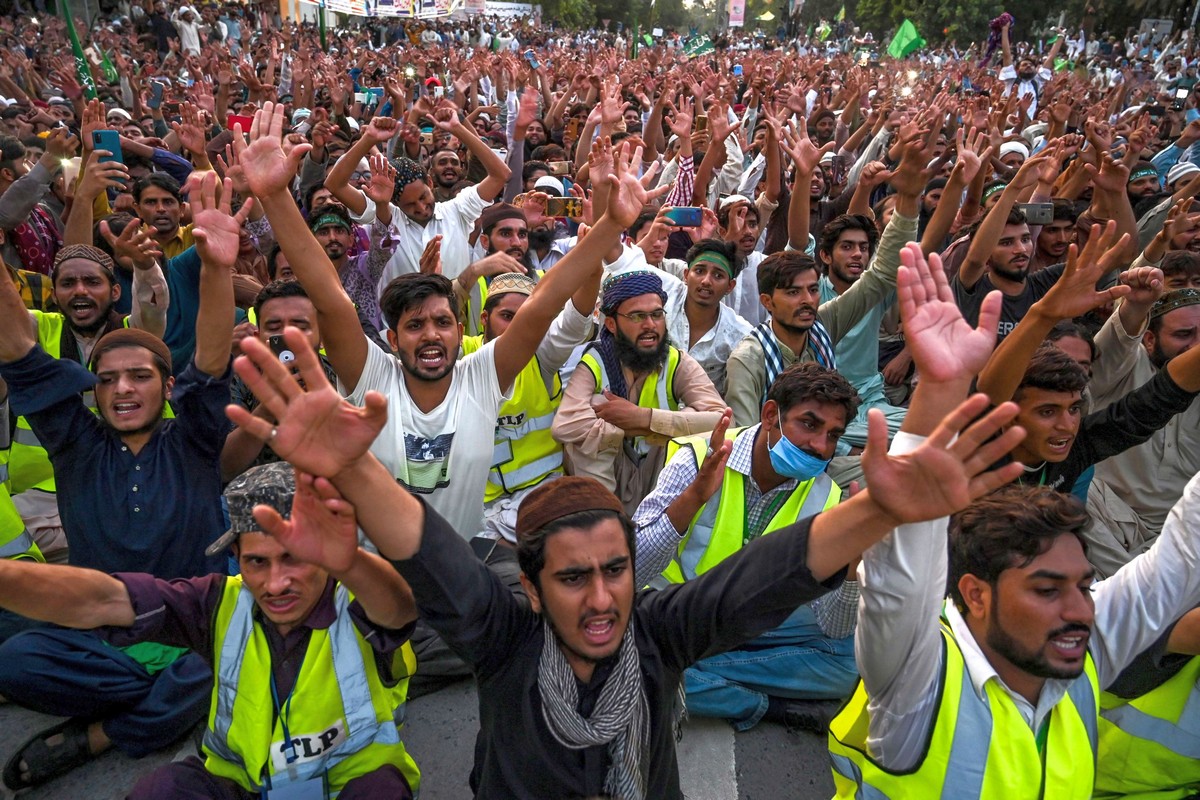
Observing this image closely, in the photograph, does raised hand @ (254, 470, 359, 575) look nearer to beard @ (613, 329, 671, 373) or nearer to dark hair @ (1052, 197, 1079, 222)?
beard @ (613, 329, 671, 373)

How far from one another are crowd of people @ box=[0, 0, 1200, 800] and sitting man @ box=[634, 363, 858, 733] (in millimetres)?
14

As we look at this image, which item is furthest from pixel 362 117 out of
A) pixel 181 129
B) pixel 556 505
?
pixel 556 505

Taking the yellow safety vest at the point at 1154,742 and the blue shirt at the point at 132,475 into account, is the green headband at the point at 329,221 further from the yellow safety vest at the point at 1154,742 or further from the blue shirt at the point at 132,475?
the yellow safety vest at the point at 1154,742

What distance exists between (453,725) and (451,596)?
1676 millimetres

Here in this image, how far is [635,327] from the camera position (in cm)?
355

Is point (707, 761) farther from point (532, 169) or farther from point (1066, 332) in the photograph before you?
point (532, 169)

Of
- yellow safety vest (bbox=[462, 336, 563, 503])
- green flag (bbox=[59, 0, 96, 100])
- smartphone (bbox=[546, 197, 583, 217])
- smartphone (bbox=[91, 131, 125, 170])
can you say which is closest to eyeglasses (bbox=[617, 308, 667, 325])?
yellow safety vest (bbox=[462, 336, 563, 503])

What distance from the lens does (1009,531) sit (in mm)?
1928

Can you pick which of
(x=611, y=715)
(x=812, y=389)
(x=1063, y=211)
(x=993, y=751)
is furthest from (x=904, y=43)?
(x=611, y=715)

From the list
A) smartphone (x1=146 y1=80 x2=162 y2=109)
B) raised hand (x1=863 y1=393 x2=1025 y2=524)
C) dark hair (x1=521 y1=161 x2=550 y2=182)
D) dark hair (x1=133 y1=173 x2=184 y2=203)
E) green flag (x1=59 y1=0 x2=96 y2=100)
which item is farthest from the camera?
smartphone (x1=146 y1=80 x2=162 y2=109)

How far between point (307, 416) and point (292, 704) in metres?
1.03

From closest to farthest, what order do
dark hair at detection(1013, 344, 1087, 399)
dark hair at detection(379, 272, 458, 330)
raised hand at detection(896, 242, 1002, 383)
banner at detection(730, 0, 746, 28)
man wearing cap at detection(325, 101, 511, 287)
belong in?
raised hand at detection(896, 242, 1002, 383) < dark hair at detection(1013, 344, 1087, 399) < dark hair at detection(379, 272, 458, 330) < man wearing cap at detection(325, 101, 511, 287) < banner at detection(730, 0, 746, 28)

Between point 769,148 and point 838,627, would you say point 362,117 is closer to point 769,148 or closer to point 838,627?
point 769,148

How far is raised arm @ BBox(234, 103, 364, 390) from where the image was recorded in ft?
8.32
